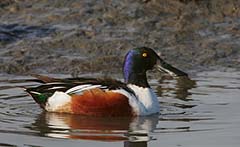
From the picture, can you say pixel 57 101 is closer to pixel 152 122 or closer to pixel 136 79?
pixel 136 79

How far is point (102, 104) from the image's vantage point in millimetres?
9875

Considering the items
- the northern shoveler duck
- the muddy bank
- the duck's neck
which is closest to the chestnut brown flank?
the northern shoveler duck

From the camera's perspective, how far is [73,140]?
28.2ft

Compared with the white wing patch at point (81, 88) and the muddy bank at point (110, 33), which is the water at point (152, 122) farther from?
the muddy bank at point (110, 33)

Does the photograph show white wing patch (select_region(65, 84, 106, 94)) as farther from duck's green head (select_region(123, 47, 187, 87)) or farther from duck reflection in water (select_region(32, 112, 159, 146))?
duck's green head (select_region(123, 47, 187, 87))

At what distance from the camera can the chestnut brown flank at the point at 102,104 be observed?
984 centimetres

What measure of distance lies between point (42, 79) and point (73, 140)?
1830 millimetres

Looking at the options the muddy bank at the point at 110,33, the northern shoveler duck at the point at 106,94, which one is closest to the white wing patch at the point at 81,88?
the northern shoveler duck at the point at 106,94

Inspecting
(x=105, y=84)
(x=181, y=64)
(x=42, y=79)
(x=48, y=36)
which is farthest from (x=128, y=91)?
(x=48, y=36)

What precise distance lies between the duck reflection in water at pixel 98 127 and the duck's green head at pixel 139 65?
22.0 inches

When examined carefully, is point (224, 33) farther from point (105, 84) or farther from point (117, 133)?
point (117, 133)

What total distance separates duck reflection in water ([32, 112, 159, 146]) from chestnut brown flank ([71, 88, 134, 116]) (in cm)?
6

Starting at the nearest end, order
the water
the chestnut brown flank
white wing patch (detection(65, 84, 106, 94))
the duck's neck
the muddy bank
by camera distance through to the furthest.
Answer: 1. the water
2. the chestnut brown flank
3. white wing patch (detection(65, 84, 106, 94))
4. the duck's neck
5. the muddy bank

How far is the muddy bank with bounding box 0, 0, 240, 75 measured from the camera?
1257 cm
